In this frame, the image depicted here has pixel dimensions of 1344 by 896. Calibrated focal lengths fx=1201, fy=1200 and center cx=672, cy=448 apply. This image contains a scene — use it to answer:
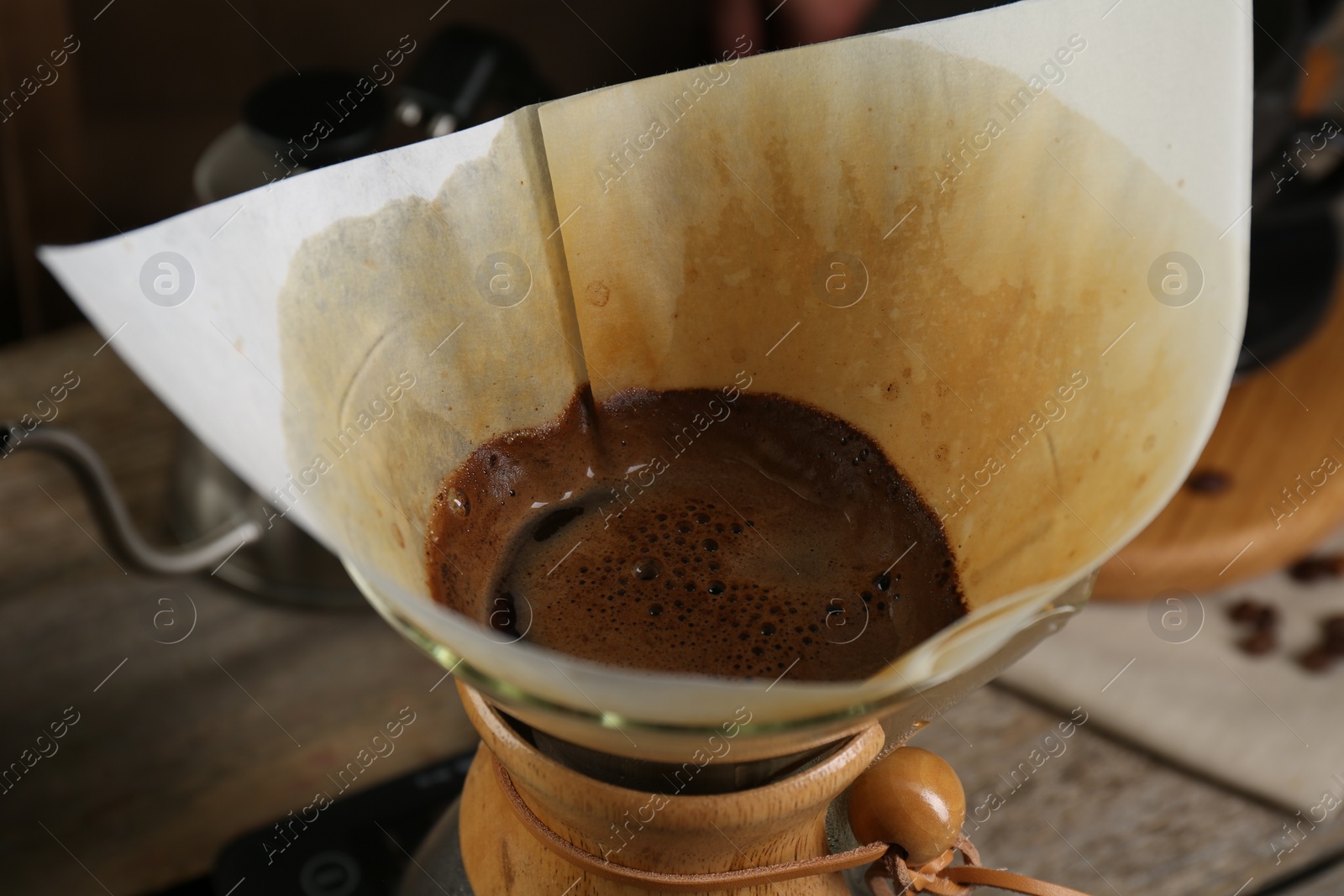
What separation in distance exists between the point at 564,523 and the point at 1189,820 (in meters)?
0.41

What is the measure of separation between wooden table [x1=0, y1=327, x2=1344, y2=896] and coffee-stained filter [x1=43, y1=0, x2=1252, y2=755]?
32 cm

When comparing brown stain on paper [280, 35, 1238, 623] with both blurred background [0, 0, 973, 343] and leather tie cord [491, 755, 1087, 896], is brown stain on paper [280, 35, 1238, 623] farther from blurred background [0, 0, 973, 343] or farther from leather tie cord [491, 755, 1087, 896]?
blurred background [0, 0, 973, 343]

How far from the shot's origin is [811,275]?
39 cm

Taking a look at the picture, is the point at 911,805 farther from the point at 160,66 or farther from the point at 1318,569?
the point at 160,66

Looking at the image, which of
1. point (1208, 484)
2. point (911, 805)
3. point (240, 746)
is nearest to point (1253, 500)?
point (1208, 484)

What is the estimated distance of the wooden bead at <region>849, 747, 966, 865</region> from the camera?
369mm

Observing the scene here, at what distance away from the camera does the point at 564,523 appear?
1.28ft

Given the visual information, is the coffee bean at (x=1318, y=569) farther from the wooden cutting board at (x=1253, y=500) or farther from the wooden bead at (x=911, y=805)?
the wooden bead at (x=911, y=805)

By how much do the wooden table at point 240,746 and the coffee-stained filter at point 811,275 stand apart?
1.04ft

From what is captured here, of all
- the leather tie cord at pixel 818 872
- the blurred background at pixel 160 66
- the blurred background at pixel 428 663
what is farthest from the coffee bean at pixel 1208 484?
the blurred background at pixel 160 66

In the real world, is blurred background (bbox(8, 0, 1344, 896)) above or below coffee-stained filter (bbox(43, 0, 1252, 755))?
below

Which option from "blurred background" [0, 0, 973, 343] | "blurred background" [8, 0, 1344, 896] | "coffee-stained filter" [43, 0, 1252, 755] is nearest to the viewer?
"coffee-stained filter" [43, 0, 1252, 755]

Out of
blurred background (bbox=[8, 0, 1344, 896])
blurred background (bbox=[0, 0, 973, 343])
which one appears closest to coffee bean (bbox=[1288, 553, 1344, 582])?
blurred background (bbox=[8, 0, 1344, 896])

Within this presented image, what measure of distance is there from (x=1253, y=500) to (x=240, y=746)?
0.60 metres
